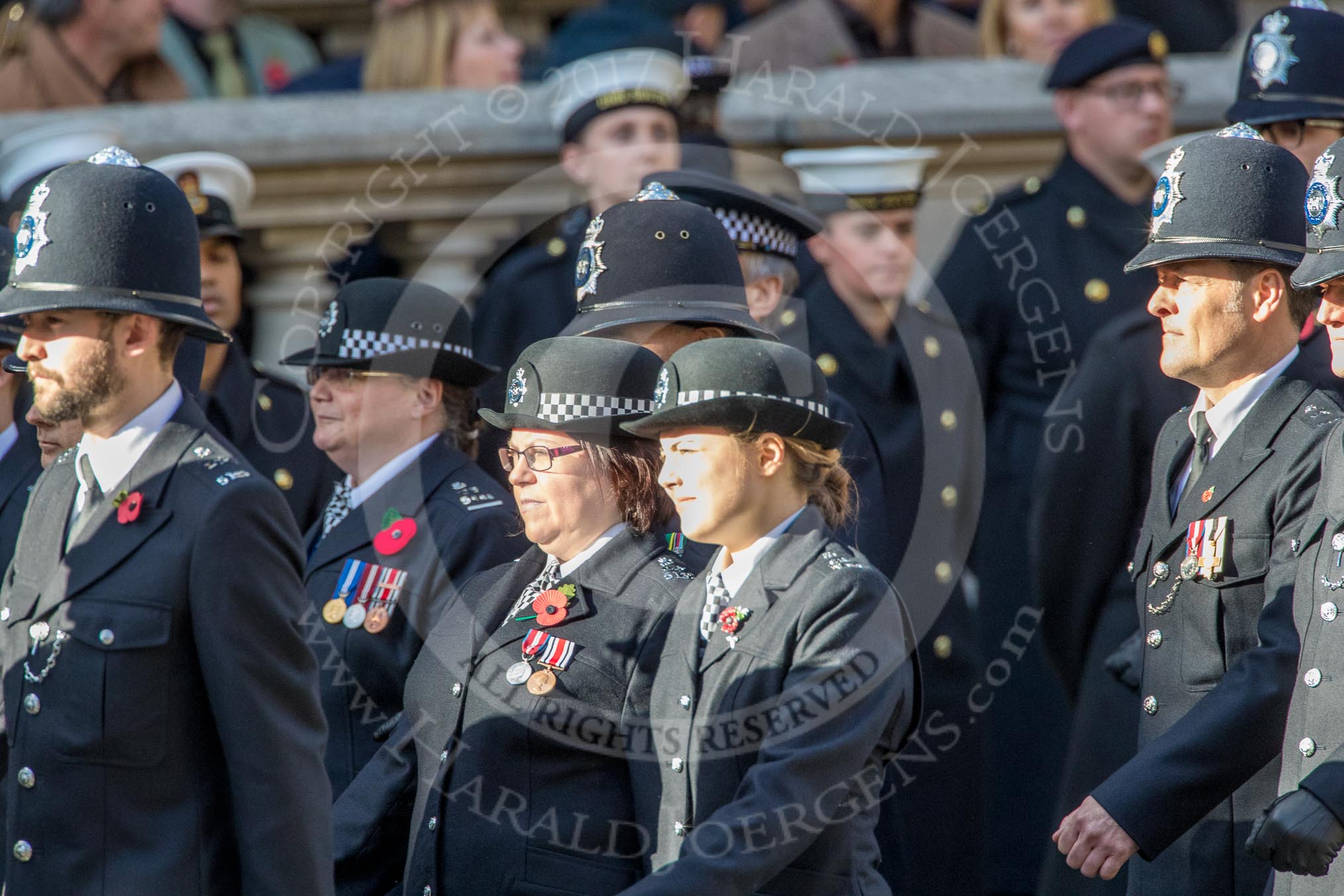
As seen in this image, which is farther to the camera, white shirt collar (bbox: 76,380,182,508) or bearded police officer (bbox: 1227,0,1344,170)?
bearded police officer (bbox: 1227,0,1344,170)

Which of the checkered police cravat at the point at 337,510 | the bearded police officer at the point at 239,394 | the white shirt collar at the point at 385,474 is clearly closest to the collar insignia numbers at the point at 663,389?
the white shirt collar at the point at 385,474

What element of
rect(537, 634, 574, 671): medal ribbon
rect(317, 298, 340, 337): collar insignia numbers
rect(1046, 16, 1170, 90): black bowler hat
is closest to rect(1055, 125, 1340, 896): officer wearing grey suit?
rect(537, 634, 574, 671): medal ribbon

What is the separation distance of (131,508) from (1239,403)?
2150 millimetres

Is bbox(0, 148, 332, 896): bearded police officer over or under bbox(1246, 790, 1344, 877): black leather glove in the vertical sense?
over

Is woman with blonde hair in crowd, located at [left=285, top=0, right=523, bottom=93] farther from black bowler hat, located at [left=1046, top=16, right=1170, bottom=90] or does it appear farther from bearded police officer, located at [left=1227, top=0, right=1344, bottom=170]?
bearded police officer, located at [left=1227, top=0, right=1344, bottom=170]

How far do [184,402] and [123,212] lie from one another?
37 centimetres

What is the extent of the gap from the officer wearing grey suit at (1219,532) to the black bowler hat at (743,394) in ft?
2.47

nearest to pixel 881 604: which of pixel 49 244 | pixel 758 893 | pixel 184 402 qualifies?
pixel 758 893

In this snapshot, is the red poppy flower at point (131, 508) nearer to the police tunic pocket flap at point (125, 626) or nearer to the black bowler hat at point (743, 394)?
the police tunic pocket flap at point (125, 626)

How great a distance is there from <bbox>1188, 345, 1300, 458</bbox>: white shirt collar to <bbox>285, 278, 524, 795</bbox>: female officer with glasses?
1633mm

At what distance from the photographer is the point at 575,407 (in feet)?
14.3

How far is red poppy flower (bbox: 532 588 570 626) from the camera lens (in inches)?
169

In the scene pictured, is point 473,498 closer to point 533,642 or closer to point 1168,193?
point 533,642

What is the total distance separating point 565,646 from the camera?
4246 millimetres
